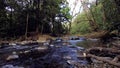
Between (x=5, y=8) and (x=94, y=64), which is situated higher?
(x=5, y=8)

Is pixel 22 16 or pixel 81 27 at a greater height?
pixel 22 16

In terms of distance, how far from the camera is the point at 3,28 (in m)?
20.8

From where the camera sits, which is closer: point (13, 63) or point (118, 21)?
point (13, 63)

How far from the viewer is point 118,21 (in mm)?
14297

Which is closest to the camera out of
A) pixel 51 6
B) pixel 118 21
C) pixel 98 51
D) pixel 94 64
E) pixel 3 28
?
pixel 94 64

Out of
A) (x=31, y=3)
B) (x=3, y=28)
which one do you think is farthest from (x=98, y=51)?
(x=31, y=3)

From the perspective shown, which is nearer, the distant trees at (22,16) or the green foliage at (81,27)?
the distant trees at (22,16)

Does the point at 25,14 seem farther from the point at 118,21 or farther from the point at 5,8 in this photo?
the point at 118,21

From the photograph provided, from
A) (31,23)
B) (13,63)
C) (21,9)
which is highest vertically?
(21,9)

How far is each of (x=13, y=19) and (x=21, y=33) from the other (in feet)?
6.71

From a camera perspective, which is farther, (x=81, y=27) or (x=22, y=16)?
(x=81, y=27)

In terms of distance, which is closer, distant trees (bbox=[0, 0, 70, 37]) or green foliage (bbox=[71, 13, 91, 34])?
distant trees (bbox=[0, 0, 70, 37])

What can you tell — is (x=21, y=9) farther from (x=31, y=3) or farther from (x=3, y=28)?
(x=3, y=28)

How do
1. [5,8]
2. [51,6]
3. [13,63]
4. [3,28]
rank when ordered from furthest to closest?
[51,6]
[5,8]
[3,28]
[13,63]
